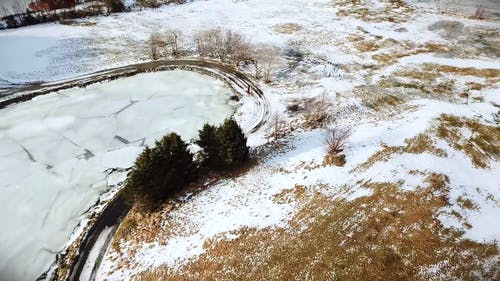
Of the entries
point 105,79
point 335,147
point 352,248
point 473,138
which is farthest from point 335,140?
point 105,79

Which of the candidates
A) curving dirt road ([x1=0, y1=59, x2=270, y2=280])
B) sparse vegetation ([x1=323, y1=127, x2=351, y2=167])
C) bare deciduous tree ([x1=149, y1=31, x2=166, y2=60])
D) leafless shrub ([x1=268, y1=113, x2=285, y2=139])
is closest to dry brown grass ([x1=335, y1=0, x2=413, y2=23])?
curving dirt road ([x1=0, y1=59, x2=270, y2=280])

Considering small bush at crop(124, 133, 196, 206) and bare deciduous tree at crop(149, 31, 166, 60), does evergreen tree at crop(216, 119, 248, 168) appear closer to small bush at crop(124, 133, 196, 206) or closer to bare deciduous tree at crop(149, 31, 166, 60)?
small bush at crop(124, 133, 196, 206)

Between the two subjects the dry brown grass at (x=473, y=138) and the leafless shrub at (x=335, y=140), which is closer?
the dry brown grass at (x=473, y=138)

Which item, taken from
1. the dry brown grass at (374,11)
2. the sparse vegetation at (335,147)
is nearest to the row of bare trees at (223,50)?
the sparse vegetation at (335,147)

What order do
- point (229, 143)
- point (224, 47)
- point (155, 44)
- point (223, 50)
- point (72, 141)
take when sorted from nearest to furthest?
point (229, 143), point (72, 141), point (223, 50), point (224, 47), point (155, 44)

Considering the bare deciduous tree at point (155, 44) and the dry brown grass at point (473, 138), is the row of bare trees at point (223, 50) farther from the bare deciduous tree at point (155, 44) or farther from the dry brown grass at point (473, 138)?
the dry brown grass at point (473, 138)

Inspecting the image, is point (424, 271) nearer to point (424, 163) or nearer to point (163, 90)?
point (424, 163)

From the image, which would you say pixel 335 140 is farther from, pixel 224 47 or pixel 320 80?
A: pixel 224 47
